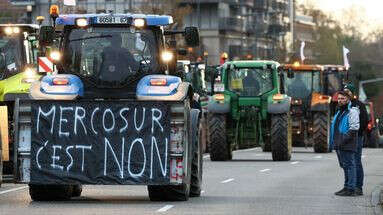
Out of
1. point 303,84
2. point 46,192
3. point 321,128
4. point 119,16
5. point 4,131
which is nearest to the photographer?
point 46,192

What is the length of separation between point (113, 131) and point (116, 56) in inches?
54.3

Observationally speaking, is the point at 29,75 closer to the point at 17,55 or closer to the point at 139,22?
the point at 17,55

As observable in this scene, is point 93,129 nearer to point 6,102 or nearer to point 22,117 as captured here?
point 22,117

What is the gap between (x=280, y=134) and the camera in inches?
1649

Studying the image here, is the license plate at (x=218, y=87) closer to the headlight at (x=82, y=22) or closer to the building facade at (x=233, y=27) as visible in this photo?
the headlight at (x=82, y=22)

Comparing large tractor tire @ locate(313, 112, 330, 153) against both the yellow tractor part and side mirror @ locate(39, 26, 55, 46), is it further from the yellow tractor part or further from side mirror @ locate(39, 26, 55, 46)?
side mirror @ locate(39, 26, 55, 46)

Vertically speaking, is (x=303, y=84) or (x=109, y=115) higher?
(x=109, y=115)

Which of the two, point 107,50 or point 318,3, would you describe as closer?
point 107,50

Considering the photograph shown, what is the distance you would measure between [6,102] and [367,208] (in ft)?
25.6

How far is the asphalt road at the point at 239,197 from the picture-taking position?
22.1 m

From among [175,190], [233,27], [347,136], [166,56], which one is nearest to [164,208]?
[175,190]

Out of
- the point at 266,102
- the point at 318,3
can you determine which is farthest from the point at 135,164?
the point at 318,3

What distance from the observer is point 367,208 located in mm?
23406

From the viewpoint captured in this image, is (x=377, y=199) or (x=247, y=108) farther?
(x=247, y=108)
